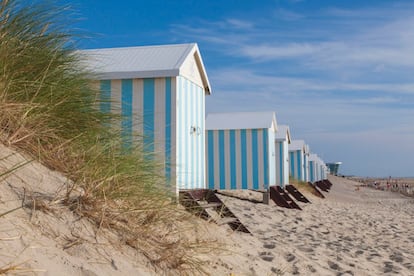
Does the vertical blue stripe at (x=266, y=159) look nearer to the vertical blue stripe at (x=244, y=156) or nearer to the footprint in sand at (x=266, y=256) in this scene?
the vertical blue stripe at (x=244, y=156)

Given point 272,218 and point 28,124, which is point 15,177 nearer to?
point 28,124

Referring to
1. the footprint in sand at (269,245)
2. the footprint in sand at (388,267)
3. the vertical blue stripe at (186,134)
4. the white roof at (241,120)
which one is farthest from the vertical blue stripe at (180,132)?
the white roof at (241,120)

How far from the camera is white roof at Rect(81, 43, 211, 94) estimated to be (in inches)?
236

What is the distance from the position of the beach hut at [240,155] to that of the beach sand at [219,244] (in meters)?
2.17

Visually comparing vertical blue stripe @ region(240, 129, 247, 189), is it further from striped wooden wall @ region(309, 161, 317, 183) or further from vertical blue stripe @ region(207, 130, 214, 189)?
striped wooden wall @ region(309, 161, 317, 183)

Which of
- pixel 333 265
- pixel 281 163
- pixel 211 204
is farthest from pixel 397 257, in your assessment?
pixel 281 163

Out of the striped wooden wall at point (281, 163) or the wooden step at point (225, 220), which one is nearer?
the wooden step at point (225, 220)

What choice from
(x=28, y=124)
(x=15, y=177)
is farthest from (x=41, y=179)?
(x=28, y=124)

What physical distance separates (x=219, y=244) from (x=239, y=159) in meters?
7.78

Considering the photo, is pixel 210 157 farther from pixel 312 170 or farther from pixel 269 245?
pixel 312 170

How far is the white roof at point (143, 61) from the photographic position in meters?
6.00

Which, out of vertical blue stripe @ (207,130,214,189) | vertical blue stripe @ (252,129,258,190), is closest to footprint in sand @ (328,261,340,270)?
vertical blue stripe @ (252,129,258,190)

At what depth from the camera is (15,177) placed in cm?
305

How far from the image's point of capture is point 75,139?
379cm
